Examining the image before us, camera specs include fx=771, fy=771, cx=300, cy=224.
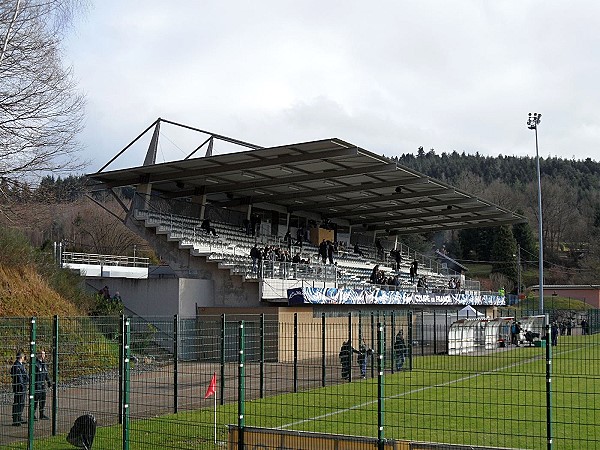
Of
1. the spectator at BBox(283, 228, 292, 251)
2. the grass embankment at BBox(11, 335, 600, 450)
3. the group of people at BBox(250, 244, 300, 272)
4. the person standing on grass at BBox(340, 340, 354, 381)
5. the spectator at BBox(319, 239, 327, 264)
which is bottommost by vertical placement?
the grass embankment at BBox(11, 335, 600, 450)

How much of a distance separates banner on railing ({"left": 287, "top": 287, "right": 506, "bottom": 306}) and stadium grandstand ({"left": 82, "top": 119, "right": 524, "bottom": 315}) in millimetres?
68

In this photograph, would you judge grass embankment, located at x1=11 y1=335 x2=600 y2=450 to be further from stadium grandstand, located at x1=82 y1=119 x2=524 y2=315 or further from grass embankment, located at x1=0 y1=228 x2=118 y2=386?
stadium grandstand, located at x1=82 y1=119 x2=524 y2=315

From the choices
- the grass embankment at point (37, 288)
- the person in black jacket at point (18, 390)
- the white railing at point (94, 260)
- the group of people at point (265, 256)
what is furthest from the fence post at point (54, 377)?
the white railing at point (94, 260)

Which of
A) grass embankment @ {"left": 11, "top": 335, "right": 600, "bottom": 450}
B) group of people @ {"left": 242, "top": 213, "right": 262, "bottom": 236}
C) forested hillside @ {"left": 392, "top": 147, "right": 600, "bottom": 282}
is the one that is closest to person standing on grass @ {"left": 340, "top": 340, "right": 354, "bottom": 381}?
grass embankment @ {"left": 11, "top": 335, "right": 600, "bottom": 450}

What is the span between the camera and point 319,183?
45.4 metres

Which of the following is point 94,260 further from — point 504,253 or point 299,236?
point 504,253

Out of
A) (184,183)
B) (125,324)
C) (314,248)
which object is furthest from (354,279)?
(125,324)

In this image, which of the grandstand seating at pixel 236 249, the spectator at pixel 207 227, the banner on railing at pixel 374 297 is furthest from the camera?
the spectator at pixel 207 227

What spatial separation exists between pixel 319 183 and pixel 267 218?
7493 mm

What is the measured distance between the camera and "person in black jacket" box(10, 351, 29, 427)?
555 inches

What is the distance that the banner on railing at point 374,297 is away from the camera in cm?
3591

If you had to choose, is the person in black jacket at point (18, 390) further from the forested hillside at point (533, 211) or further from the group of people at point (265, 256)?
the forested hillside at point (533, 211)

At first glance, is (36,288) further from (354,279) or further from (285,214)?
(285,214)

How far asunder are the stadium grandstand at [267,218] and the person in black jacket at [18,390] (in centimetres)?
2011
